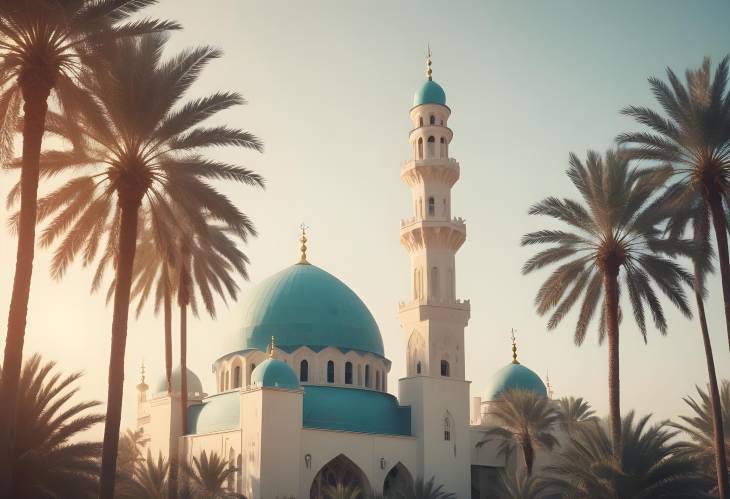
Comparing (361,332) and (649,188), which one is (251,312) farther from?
(649,188)

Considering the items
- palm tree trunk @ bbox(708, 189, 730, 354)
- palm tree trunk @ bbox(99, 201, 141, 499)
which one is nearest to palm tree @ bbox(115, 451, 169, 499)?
palm tree trunk @ bbox(99, 201, 141, 499)

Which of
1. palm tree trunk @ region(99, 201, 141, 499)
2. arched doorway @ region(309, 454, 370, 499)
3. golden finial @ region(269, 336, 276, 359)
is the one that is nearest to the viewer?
palm tree trunk @ region(99, 201, 141, 499)

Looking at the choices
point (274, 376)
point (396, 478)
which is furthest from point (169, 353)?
point (396, 478)

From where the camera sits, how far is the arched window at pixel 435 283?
4284 centimetres

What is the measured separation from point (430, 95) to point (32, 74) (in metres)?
30.1

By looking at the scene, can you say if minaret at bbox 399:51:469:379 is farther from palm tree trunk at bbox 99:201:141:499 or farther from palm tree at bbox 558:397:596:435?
palm tree trunk at bbox 99:201:141:499

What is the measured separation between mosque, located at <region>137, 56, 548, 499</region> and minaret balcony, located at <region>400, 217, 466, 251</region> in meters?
0.06

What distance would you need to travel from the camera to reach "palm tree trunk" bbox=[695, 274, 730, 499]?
2456cm

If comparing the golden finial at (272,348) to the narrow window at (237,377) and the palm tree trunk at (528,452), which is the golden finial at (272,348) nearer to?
the narrow window at (237,377)

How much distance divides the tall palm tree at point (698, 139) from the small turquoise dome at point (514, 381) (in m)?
25.9

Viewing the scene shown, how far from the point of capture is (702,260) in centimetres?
2542

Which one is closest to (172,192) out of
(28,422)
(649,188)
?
(28,422)

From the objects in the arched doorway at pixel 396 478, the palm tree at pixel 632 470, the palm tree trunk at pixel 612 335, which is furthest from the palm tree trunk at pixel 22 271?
the arched doorway at pixel 396 478

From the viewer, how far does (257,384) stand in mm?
37312
